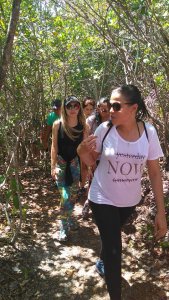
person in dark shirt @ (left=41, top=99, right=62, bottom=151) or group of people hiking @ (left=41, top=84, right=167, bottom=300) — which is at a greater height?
person in dark shirt @ (left=41, top=99, right=62, bottom=151)

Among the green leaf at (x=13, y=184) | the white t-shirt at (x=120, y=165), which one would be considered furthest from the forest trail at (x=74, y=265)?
the white t-shirt at (x=120, y=165)

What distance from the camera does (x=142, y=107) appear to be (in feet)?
8.61

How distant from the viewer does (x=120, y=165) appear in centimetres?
248

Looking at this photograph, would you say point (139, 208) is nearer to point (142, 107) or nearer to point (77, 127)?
point (77, 127)

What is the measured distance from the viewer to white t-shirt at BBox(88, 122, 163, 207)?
2.47m

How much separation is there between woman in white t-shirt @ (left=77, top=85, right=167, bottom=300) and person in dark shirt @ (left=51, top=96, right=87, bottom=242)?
1290 millimetres

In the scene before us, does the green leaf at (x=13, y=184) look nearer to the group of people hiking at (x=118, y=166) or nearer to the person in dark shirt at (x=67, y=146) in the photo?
the person in dark shirt at (x=67, y=146)

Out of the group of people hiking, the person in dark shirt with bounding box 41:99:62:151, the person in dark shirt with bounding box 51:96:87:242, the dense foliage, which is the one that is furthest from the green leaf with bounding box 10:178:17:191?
the person in dark shirt with bounding box 41:99:62:151

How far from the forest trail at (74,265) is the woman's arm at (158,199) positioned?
86 centimetres

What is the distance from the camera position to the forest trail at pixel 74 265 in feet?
10.3

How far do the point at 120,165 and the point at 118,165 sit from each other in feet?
0.05

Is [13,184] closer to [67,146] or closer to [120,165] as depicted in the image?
[67,146]

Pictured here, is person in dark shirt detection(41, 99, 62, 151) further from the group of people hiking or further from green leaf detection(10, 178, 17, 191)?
the group of people hiking

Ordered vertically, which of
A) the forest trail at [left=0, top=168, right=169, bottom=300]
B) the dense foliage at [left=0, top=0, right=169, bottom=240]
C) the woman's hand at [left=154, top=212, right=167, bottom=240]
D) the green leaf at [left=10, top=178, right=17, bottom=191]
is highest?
the dense foliage at [left=0, top=0, right=169, bottom=240]
